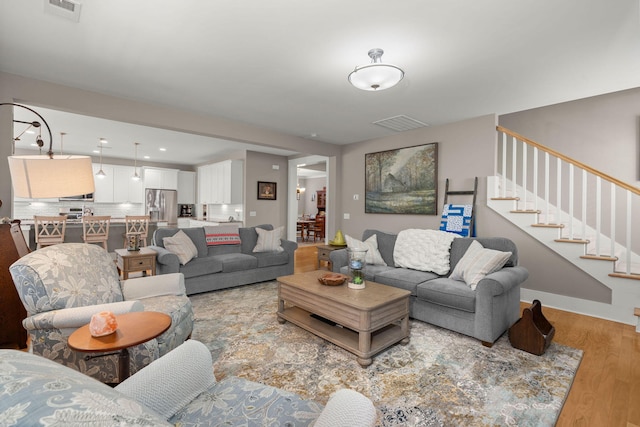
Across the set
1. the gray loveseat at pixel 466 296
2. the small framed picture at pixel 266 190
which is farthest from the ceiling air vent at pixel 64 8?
the small framed picture at pixel 266 190

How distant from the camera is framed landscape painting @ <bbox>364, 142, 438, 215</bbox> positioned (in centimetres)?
478

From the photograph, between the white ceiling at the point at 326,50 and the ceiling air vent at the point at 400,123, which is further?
the ceiling air vent at the point at 400,123

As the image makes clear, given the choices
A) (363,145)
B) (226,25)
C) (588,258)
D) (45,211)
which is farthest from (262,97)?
(45,211)

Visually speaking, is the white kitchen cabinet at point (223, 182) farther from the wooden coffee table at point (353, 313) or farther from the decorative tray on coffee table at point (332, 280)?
the decorative tray on coffee table at point (332, 280)

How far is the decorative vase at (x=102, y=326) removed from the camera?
1.48 meters

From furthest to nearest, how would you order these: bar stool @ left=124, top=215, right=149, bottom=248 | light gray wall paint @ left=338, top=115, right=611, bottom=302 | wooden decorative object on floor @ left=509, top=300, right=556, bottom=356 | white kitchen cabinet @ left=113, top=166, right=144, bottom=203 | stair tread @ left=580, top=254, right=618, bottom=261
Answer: white kitchen cabinet @ left=113, top=166, right=144, bottom=203
bar stool @ left=124, top=215, right=149, bottom=248
light gray wall paint @ left=338, top=115, right=611, bottom=302
stair tread @ left=580, top=254, right=618, bottom=261
wooden decorative object on floor @ left=509, top=300, right=556, bottom=356

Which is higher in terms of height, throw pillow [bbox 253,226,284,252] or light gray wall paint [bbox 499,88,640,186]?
light gray wall paint [bbox 499,88,640,186]

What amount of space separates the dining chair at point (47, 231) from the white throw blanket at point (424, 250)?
5.56 meters

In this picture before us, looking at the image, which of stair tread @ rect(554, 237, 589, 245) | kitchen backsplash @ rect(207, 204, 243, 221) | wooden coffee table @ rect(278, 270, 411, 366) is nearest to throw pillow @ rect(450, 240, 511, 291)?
wooden coffee table @ rect(278, 270, 411, 366)

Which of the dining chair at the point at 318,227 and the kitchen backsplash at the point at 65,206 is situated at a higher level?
the kitchen backsplash at the point at 65,206

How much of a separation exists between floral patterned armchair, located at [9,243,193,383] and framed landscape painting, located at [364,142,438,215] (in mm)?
3810

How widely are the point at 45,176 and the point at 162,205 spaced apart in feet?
24.3

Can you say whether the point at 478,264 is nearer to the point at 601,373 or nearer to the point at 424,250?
the point at 424,250

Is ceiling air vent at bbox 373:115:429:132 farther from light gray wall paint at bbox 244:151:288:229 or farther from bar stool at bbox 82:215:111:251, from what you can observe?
bar stool at bbox 82:215:111:251
